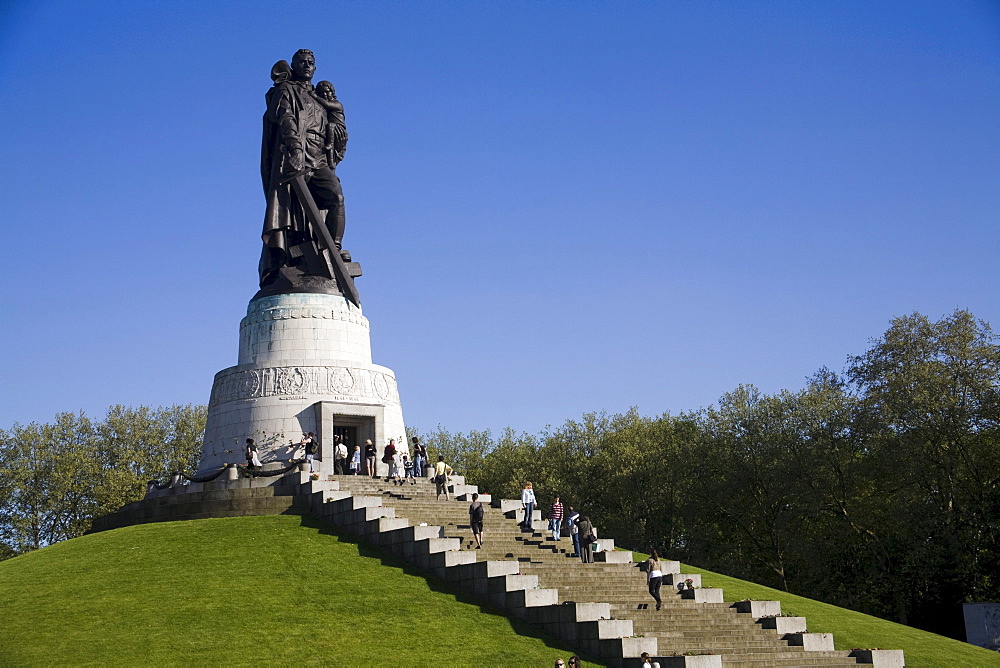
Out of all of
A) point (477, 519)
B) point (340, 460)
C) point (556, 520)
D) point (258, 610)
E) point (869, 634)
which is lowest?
point (869, 634)

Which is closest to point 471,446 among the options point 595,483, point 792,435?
point 595,483

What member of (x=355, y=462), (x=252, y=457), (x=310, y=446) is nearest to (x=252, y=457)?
(x=252, y=457)

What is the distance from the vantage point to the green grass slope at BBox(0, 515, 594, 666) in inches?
867

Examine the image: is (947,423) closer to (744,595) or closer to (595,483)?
(744,595)

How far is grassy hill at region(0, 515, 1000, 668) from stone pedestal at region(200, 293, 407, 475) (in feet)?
22.3

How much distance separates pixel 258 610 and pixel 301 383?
634 inches

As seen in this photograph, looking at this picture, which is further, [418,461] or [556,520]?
[418,461]

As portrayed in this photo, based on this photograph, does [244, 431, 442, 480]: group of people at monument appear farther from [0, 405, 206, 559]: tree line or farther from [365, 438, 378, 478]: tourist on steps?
[0, 405, 206, 559]: tree line

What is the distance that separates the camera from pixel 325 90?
4516 centimetres

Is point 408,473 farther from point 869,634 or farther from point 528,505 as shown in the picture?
point 869,634

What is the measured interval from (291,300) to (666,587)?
19.6 m

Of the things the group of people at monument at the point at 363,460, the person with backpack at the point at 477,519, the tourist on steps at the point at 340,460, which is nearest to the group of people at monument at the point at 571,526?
the person with backpack at the point at 477,519

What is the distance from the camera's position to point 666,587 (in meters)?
28.2

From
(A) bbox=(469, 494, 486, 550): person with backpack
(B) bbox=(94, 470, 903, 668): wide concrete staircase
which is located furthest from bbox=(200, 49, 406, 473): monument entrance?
(A) bbox=(469, 494, 486, 550): person with backpack
